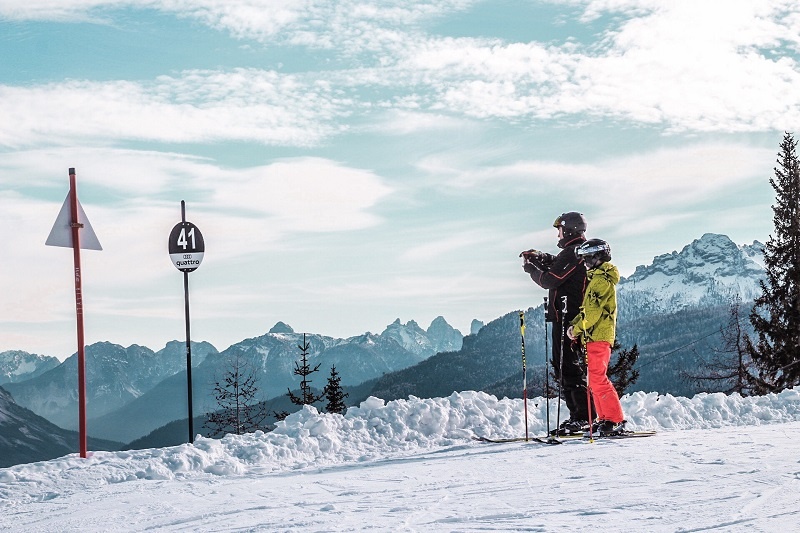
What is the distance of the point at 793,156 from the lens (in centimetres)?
4162

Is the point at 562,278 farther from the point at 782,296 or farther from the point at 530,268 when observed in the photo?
the point at 782,296

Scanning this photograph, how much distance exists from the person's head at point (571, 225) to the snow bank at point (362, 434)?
10.9 feet

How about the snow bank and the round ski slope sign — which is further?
the round ski slope sign

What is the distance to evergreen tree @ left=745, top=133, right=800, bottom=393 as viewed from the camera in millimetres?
35781

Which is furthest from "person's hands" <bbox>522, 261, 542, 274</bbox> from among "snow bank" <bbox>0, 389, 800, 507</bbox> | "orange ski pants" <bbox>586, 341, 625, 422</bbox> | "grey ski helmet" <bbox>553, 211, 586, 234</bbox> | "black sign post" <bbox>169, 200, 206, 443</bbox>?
"black sign post" <bbox>169, 200, 206, 443</bbox>

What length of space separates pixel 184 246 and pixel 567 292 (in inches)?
237

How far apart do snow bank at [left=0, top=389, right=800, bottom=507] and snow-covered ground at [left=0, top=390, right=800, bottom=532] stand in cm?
3

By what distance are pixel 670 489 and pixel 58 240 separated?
898 centimetres

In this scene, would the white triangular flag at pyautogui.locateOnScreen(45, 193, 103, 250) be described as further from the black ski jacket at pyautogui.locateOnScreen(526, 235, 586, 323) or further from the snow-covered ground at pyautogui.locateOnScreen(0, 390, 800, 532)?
the black ski jacket at pyautogui.locateOnScreen(526, 235, 586, 323)

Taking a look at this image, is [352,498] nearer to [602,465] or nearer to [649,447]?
[602,465]

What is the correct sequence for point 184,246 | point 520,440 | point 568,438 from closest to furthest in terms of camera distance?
point 568,438, point 520,440, point 184,246

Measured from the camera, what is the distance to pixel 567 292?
1176 cm

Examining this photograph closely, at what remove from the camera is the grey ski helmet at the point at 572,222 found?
11.5 m

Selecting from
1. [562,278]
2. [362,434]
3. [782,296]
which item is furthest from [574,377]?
[782,296]
